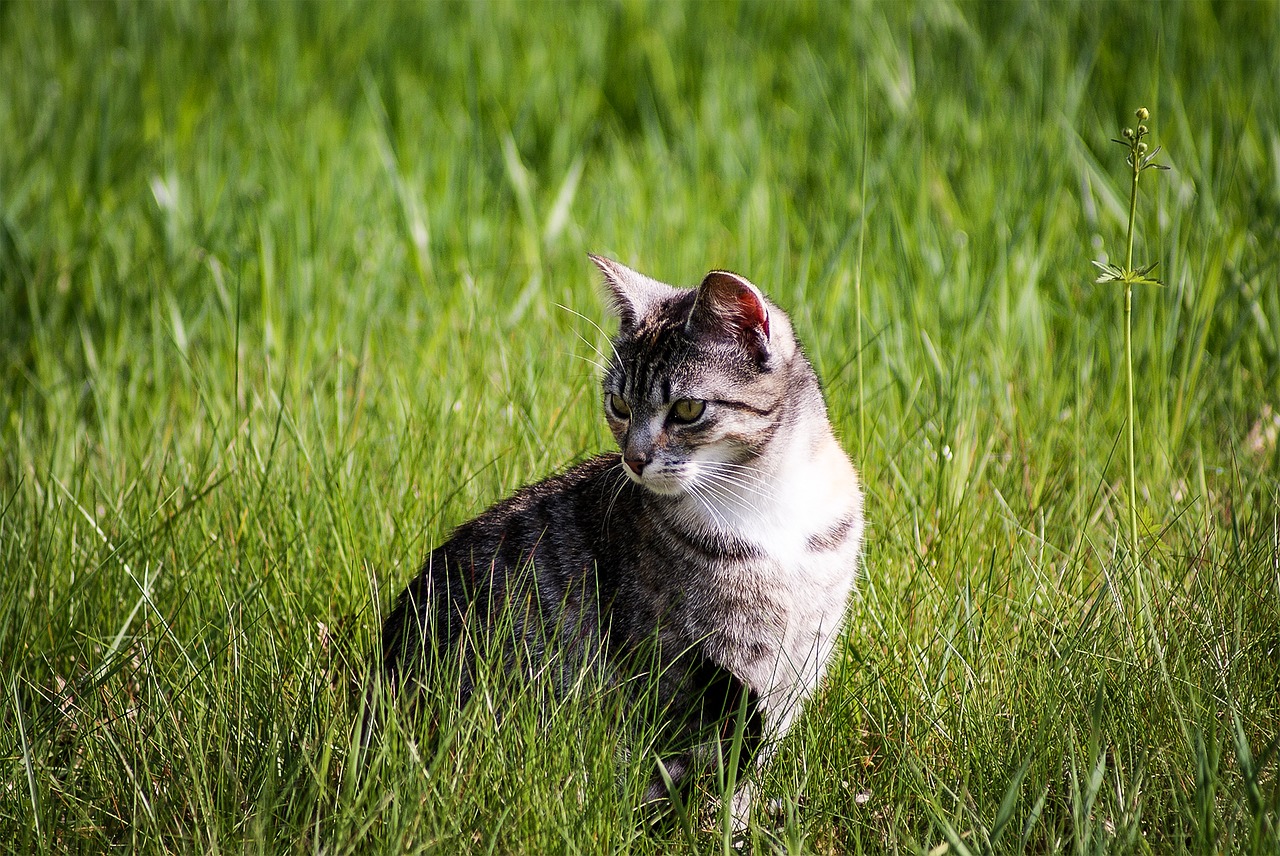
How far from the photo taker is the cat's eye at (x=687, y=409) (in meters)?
2.50

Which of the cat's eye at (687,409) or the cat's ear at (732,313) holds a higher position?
the cat's ear at (732,313)

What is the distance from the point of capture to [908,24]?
5164 millimetres

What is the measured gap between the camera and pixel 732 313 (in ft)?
8.20

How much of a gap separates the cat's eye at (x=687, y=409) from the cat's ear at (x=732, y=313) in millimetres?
147

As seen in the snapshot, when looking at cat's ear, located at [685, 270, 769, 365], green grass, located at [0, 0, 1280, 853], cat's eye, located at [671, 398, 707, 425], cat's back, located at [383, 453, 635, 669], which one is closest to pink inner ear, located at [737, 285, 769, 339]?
cat's ear, located at [685, 270, 769, 365]

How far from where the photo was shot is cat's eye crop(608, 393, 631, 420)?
2626mm

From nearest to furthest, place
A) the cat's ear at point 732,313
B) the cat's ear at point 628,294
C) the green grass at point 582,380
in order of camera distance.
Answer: the green grass at point 582,380 < the cat's ear at point 732,313 < the cat's ear at point 628,294

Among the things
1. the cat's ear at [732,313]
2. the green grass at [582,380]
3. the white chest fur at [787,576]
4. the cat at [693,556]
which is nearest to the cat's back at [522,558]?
the cat at [693,556]

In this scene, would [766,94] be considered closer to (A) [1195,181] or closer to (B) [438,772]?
(A) [1195,181]

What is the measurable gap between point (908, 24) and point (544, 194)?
173 cm

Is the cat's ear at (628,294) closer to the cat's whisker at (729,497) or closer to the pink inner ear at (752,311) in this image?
the pink inner ear at (752,311)

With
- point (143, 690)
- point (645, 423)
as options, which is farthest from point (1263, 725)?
point (143, 690)

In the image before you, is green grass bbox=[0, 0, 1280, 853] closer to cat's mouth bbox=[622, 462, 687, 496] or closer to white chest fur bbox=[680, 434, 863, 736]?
white chest fur bbox=[680, 434, 863, 736]

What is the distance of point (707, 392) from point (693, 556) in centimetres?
33
